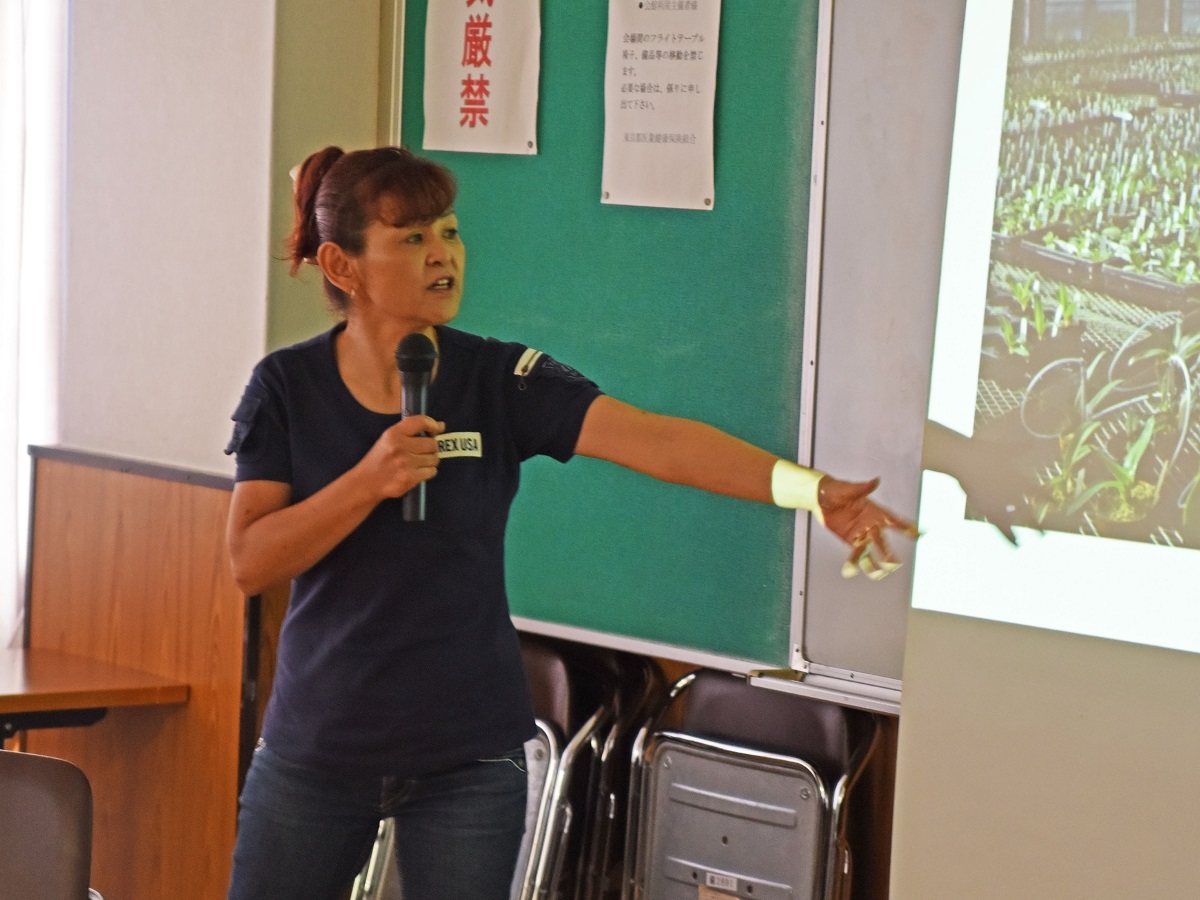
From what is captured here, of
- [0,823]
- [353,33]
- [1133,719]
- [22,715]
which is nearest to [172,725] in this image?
[22,715]

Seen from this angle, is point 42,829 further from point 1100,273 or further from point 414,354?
point 1100,273

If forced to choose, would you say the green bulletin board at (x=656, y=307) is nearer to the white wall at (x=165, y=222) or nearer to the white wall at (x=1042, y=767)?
the white wall at (x=165, y=222)

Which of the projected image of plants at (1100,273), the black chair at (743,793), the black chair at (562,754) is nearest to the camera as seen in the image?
the projected image of plants at (1100,273)

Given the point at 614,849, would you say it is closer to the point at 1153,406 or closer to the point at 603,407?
the point at 603,407

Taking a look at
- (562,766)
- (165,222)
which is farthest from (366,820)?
(165,222)

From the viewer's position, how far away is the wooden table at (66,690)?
2539 millimetres

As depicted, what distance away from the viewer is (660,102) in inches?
96.7

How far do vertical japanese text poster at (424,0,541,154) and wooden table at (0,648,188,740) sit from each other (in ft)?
4.33

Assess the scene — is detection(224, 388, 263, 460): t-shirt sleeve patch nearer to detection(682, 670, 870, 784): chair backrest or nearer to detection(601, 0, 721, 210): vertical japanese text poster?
detection(601, 0, 721, 210): vertical japanese text poster

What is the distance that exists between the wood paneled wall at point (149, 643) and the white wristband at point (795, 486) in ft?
4.92

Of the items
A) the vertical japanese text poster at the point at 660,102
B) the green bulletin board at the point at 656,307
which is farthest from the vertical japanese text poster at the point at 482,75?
the vertical japanese text poster at the point at 660,102

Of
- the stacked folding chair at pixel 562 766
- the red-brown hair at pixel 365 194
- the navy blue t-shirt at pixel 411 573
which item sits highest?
the red-brown hair at pixel 365 194

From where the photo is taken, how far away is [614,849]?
269 cm

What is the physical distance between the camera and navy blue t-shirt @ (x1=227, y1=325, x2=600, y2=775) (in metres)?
1.56
